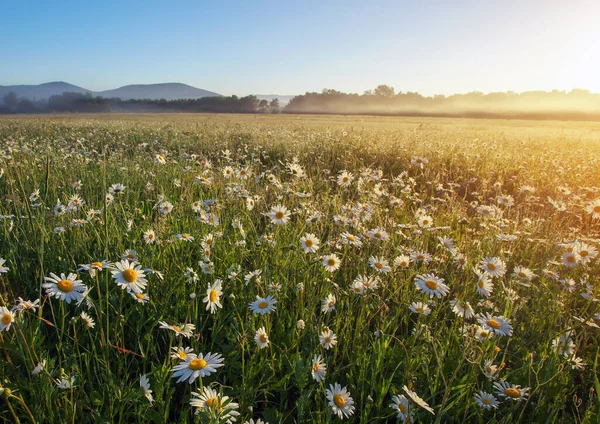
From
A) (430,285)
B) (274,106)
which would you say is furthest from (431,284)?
A: (274,106)

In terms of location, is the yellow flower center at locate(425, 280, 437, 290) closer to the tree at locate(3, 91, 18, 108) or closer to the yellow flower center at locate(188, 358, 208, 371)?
the yellow flower center at locate(188, 358, 208, 371)

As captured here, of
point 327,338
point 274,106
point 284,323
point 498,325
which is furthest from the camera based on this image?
point 274,106

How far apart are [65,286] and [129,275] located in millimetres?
219

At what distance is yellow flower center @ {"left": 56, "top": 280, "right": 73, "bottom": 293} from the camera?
1.32m

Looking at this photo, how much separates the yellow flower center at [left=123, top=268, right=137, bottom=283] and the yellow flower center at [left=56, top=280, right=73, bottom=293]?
7.4 inches

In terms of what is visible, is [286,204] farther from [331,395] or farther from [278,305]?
[331,395]

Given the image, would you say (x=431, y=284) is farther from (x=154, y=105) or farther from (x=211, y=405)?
(x=154, y=105)

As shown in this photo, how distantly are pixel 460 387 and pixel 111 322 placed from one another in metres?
1.84

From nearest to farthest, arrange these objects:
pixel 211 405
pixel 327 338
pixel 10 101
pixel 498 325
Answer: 1. pixel 211 405
2. pixel 498 325
3. pixel 327 338
4. pixel 10 101

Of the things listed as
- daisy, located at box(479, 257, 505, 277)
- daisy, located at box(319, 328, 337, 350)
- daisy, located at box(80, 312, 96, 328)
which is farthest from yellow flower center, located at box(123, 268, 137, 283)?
daisy, located at box(479, 257, 505, 277)

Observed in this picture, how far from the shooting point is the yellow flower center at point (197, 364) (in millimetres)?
1201

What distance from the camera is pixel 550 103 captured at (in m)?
69.1

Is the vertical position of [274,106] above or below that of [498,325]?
above

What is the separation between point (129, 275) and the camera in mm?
1463
